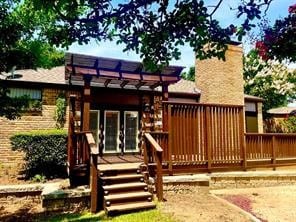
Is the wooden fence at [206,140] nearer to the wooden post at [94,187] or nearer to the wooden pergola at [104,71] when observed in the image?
the wooden pergola at [104,71]

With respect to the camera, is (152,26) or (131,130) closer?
(152,26)

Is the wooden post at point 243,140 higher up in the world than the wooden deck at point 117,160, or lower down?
higher up

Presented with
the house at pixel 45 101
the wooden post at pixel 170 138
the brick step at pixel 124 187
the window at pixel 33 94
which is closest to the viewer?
the brick step at pixel 124 187

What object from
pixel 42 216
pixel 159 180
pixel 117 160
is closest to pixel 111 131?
pixel 117 160

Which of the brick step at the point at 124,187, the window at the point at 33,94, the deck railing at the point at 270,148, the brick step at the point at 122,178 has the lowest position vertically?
the brick step at the point at 124,187

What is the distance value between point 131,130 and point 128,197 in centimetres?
665

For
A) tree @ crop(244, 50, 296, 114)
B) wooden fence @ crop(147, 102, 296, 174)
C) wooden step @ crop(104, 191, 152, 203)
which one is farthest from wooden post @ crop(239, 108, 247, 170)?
tree @ crop(244, 50, 296, 114)

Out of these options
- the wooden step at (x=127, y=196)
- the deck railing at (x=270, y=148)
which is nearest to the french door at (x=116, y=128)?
the deck railing at (x=270, y=148)

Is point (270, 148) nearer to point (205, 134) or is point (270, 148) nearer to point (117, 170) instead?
point (205, 134)

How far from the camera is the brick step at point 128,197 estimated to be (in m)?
7.84

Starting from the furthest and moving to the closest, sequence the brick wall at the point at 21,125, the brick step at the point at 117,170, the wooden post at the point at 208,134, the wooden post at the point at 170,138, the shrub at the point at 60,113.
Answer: the shrub at the point at 60,113
the brick wall at the point at 21,125
the wooden post at the point at 208,134
the wooden post at the point at 170,138
the brick step at the point at 117,170

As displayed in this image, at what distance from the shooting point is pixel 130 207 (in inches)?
303

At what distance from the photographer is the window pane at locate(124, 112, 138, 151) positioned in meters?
14.4

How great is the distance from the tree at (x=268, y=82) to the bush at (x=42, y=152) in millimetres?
18124
